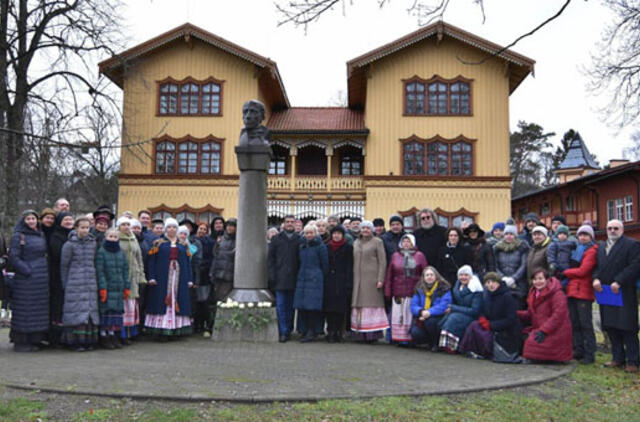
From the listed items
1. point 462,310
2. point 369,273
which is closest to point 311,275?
point 369,273

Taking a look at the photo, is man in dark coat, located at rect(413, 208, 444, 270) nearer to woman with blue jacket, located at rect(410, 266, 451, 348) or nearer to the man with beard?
the man with beard

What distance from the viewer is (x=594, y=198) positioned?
36219 mm

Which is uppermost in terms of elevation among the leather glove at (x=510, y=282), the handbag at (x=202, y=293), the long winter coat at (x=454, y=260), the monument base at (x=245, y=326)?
the long winter coat at (x=454, y=260)

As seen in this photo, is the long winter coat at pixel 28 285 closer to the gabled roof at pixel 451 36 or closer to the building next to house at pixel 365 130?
the building next to house at pixel 365 130

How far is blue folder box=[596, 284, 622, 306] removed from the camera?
24.2 ft

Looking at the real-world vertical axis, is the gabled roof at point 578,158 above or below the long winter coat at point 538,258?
above

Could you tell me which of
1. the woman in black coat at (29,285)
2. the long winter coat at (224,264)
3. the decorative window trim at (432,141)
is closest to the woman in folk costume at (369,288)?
the long winter coat at (224,264)

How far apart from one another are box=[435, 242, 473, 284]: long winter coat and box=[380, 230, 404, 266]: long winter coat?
0.85 metres

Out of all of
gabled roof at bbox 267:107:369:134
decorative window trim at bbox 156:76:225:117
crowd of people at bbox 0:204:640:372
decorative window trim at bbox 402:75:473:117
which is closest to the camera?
crowd of people at bbox 0:204:640:372

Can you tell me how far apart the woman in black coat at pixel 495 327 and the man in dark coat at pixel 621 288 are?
3.62 feet

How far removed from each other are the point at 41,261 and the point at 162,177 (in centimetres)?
1949

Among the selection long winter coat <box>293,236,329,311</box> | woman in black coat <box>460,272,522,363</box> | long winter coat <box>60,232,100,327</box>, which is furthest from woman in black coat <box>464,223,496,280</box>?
long winter coat <box>60,232,100,327</box>

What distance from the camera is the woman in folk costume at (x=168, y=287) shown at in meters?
9.00

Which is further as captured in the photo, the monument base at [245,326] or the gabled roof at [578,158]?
the gabled roof at [578,158]
